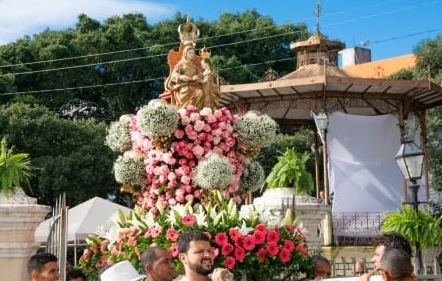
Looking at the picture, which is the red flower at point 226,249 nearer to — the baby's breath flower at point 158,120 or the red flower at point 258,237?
the red flower at point 258,237

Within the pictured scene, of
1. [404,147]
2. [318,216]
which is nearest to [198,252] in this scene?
[404,147]

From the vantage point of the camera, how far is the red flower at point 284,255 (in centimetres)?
687

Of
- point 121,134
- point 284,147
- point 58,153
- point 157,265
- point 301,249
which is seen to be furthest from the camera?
point 284,147

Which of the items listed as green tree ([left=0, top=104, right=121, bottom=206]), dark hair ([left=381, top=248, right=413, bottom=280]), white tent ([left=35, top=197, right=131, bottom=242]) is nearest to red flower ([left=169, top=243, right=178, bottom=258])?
dark hair ([left=381, top=248, right=413, bottom=280])

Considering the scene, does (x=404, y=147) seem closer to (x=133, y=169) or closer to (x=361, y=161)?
(x=133, y=169)

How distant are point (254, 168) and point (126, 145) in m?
1.64

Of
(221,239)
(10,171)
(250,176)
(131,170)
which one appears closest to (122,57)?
(10,171)

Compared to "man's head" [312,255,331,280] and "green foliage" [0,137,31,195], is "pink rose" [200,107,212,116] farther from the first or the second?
"green foliage" [0,137,31,195]

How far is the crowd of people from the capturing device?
4629mm

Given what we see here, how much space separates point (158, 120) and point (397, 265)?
4.26 metres

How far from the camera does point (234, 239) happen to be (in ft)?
22.0

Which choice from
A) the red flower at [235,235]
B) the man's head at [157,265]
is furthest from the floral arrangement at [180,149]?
the man's head at [157,265]

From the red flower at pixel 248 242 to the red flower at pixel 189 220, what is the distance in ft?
1.66

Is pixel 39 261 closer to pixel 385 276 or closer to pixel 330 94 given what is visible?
pixel 385 276
